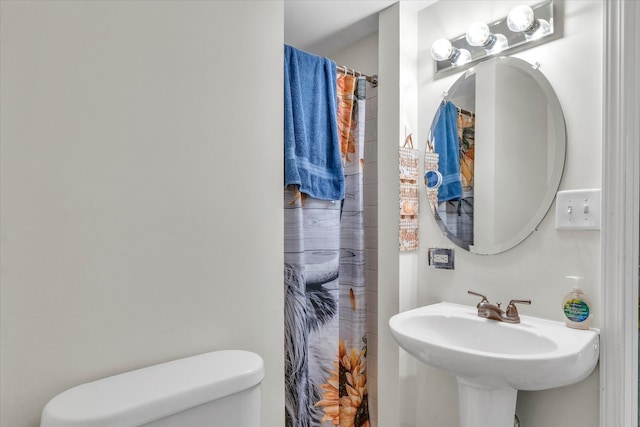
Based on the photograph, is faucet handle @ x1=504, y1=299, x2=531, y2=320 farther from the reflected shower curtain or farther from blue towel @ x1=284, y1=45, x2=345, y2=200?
blue towel @ x1=284, y1=45, x2=345, y2=200

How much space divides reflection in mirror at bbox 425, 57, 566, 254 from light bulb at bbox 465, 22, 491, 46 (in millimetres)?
91

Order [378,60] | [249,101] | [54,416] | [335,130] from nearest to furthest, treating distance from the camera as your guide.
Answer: [54,416] → [249,101] → [335,130] → [378,60]

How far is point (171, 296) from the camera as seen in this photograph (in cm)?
98

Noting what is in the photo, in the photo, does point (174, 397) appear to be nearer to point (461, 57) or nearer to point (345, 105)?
point (345, 105)

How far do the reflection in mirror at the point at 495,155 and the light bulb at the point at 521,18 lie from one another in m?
0.12

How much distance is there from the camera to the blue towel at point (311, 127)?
1470 millimetres

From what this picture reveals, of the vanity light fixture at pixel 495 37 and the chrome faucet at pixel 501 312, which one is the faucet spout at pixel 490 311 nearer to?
the chrome faucet at pixel 501 312

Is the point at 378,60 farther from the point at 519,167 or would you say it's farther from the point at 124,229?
the point at 124,229

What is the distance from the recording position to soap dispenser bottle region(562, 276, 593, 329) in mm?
1165

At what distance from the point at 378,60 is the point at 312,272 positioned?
1105 mm

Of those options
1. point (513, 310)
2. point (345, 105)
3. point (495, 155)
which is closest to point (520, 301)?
point (513, 310)

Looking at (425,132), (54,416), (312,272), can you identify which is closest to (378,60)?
(425,132)

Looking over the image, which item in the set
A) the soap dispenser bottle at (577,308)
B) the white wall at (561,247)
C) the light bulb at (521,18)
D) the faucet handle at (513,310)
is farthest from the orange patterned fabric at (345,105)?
the soap dispenser bottle at (577,308)

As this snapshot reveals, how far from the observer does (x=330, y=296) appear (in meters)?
1.67
